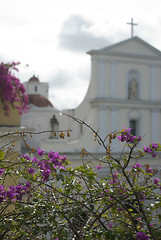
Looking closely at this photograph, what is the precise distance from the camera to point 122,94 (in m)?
16.0

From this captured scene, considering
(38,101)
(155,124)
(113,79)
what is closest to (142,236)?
(113,79)

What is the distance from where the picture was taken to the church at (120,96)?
50.9ft

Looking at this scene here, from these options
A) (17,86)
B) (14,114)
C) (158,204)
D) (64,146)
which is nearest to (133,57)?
(64,146)

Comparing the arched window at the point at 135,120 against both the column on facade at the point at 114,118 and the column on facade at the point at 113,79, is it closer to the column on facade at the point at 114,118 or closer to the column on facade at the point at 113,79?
the column on facade at the point at 114,118

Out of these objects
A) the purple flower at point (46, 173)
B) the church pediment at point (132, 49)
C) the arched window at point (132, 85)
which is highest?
the church pediment at point (132, 49)

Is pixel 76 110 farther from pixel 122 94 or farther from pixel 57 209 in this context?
pixel 57 209

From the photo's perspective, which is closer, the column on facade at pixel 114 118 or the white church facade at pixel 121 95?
the white church facade at pixel 121 95

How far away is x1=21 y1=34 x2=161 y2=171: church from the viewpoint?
15.5m

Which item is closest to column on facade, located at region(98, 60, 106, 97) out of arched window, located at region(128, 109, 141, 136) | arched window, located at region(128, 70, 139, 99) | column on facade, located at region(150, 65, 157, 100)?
arched window, located at region(128, 70, 139, 99)

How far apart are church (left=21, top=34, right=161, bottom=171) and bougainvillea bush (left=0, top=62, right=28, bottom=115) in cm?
635

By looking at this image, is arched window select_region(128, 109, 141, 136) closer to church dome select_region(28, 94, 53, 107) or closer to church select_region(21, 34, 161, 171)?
church select_region(21, 34, 161, 171)

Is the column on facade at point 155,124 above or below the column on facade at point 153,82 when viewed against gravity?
below

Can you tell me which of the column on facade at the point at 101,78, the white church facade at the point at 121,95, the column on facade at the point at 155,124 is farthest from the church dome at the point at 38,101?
the column on facade at the point at 101,78

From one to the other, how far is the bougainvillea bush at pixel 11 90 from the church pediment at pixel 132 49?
636cm
